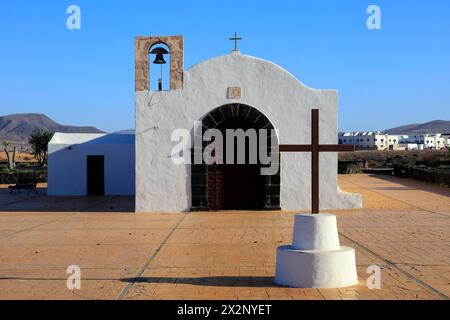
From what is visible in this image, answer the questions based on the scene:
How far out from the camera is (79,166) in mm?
24984

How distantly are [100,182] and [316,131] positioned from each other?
17.7 meters

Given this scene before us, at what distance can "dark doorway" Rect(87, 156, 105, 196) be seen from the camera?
25.1 metres

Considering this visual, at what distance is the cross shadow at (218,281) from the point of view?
27.1 feet

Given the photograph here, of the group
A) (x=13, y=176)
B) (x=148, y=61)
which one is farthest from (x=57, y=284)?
(x=13, y=176)

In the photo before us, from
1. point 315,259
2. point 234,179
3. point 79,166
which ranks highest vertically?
point 79,166

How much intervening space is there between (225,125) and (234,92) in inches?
38.5

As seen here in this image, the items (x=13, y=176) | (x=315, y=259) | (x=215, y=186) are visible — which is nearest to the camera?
(x=315, y=259)

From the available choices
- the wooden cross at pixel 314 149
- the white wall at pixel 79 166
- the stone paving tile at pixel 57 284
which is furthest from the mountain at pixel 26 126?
the wooden cross at pixel 314 149

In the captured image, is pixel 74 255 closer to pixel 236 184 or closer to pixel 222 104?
pixel 236 184

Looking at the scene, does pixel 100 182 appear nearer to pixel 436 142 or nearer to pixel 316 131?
pixel 316 131

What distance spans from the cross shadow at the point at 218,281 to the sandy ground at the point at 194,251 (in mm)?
13

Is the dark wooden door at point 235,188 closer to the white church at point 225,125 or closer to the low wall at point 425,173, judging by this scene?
the white church at point 225,125

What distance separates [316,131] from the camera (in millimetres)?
8750
